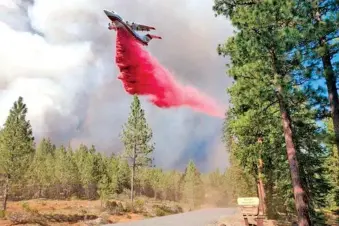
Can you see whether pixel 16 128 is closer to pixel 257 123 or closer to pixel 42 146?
pixel 257 123

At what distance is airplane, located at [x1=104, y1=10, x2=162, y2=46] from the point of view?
99.1 feet

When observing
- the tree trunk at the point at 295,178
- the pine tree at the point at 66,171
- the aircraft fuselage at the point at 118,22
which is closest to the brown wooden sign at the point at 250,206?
the tree trunk at the point at 295,178

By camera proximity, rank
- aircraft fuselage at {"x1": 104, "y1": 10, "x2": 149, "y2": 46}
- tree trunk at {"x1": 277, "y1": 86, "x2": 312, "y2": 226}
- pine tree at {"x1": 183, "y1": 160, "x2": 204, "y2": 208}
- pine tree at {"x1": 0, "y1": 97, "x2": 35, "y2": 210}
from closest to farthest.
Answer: tree trunk at {"x1": 277, "y1": 86, "x2": 312, "y2": 226}
aircraft fuselage at {"x1": 104, "y1": 10, "x2": 149, "y2": 46}
pine tree at {"x1": 0, "y1": 97, "x2": 35, "y2": 210}
pine tree at {"x1": 183, "y1": 160, "x2": 204, "y2": 208}

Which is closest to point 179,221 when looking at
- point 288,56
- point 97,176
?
point 288,56

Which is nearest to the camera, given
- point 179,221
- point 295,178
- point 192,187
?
point 295,178

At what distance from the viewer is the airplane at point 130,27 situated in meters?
30.2

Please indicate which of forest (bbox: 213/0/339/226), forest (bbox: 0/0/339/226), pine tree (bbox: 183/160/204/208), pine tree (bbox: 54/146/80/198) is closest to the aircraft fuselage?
forest (bbox: 0/0/339/226)

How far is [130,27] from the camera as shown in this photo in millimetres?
32219

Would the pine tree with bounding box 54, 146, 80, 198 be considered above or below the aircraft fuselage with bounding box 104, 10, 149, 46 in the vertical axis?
below

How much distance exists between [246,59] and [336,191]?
2333cm

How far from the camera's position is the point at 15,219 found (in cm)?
2575

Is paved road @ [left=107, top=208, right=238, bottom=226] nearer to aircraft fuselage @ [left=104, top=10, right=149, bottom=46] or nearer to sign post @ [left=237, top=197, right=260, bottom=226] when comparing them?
sign post @ [left=237, top=197, right=260, bottom=226]

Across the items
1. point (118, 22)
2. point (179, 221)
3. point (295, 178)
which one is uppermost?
point (118, 22)

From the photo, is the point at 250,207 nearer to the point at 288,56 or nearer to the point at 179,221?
the point at 288,56
